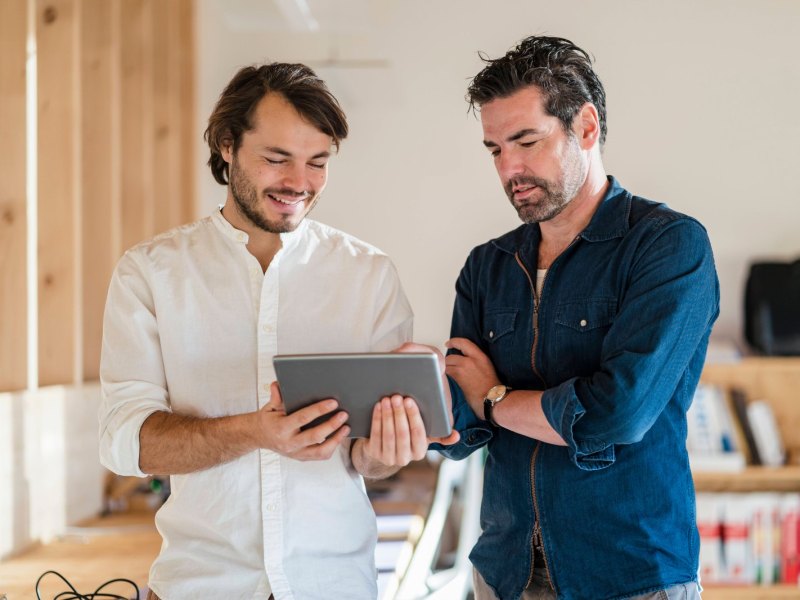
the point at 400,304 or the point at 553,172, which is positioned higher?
the point at 553,172

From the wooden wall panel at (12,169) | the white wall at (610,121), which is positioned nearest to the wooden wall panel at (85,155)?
the wooden wall panel at (12,169)

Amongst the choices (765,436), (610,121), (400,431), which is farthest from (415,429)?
(610,121)

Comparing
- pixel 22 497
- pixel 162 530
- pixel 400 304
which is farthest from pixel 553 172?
pixel 22 497

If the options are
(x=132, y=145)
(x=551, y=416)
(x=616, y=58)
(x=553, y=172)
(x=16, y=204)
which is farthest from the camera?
(x=616, y=58)

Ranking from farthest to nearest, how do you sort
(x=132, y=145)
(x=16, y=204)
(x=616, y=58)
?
(x=616, y=58), (x=132, y=145), (x=16, y=204)

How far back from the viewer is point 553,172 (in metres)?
1.70

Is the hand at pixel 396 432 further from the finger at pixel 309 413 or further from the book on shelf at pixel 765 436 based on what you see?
the book on shelf at pixel 765 436

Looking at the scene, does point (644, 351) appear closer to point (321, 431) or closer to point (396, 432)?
point (396, 432)

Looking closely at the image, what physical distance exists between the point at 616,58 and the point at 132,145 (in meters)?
2.18

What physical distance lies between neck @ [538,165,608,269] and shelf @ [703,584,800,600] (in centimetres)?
242

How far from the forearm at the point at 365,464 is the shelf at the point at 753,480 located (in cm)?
240

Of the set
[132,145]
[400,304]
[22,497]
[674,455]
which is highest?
[132,145]

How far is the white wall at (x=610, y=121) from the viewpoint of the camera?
4.20 metres

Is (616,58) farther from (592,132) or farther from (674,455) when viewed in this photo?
(674,455)
